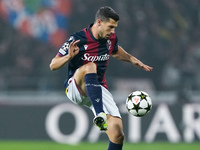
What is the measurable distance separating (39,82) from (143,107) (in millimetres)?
6067

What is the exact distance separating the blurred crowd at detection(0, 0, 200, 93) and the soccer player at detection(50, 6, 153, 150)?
202 inches

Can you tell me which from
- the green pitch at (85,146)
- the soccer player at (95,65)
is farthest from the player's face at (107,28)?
the green pitch at (85,146)

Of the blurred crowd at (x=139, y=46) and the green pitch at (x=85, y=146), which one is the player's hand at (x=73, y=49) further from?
the blurred crowd at (x=139, y=46)

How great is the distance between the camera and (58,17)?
12.7m

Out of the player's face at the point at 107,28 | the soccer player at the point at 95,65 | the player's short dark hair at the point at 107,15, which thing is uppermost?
the player's short dark hair at the point at 107,15

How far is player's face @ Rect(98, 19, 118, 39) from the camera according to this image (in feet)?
19.8

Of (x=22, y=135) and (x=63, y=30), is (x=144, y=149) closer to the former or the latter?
(x=22, y=135)

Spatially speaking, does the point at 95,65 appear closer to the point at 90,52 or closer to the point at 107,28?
the point at 90,52

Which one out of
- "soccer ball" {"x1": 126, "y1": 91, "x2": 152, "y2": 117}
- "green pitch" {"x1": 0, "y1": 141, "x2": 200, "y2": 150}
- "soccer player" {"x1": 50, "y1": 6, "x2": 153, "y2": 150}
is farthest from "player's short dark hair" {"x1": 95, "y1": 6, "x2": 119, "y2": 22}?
"green pitch" {"x1": 0, "y1": 141, "x2": 200, "y2": 150}

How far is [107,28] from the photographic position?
19.9 ft

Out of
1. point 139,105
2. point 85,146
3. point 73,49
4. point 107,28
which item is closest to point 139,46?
point 85,146

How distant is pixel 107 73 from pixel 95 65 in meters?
6.18

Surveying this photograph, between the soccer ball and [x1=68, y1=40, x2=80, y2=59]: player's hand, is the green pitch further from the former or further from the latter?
[x1=68, y1=40, x2=80, y2=59]: player's hand

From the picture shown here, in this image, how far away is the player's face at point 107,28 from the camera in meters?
6.03
